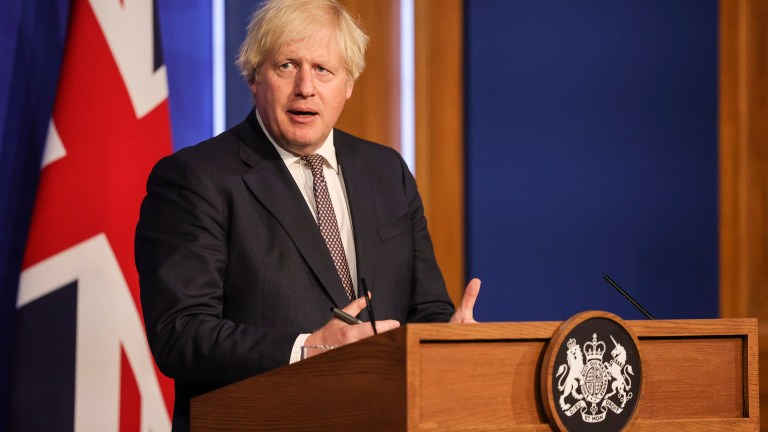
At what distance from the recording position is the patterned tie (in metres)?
2.15

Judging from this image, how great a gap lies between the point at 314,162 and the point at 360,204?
14cm

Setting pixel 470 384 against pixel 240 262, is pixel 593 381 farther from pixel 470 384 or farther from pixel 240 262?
pixel 240 262

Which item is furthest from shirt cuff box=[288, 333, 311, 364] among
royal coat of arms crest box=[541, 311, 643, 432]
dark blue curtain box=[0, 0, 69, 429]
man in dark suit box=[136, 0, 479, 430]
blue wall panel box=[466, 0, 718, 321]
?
blue wall panel box=[466, 0, 718, 321]

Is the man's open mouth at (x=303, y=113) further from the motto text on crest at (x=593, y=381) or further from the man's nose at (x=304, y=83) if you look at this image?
the motto text on crest at (x=593, y=381)

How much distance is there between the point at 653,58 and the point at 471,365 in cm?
278

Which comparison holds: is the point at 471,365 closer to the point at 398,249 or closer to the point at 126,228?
the point at 398,249

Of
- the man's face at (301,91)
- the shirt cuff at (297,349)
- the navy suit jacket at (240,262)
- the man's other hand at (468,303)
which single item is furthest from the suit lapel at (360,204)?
the shirt cuff at (297,349)

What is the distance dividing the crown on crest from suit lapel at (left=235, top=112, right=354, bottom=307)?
2.48 ft

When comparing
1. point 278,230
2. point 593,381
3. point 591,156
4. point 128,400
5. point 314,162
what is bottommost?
point 128,400

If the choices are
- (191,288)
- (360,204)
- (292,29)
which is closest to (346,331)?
(191,288)

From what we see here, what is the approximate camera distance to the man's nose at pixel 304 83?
2.24 meters

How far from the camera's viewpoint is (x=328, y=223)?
2.20 meters

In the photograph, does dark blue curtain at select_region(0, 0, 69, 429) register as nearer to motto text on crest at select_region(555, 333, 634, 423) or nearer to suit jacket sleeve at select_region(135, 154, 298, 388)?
suit jacket sleeve at select_region(135, 154, 298, 388)

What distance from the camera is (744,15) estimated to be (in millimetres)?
3863
